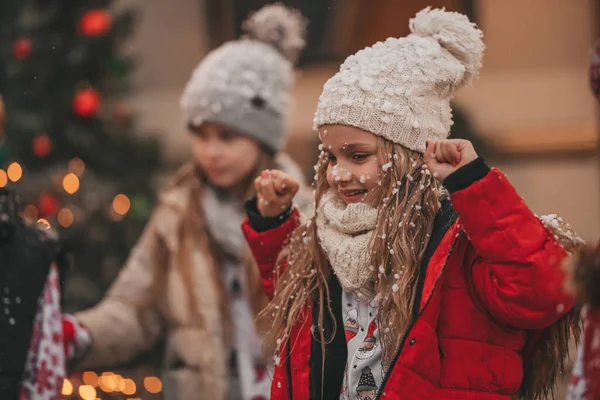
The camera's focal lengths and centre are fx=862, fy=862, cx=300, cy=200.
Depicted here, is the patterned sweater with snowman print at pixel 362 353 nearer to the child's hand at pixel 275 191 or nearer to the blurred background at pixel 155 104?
the child's hand at pixel 275 191

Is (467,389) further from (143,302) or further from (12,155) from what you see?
(12,155)

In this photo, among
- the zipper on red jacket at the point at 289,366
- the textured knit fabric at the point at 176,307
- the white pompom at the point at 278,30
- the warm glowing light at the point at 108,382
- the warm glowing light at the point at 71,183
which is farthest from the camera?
the warm glowing light at the point at 71,183

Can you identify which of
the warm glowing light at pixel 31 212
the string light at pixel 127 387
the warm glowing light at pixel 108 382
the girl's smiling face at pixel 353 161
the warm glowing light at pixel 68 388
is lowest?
the string light at pixel 127 387

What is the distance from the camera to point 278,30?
2.98m

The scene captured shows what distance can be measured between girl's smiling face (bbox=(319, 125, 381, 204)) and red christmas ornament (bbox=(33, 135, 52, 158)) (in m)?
2.57

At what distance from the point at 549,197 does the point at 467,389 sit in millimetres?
3203

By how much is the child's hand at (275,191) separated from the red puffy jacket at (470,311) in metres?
0.25

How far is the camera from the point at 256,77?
2.92 m

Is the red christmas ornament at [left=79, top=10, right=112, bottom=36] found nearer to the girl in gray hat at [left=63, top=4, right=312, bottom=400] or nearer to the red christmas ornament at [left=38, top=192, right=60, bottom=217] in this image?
the red christmas ornament at [left=38, top=192, right=60, bottom=217]

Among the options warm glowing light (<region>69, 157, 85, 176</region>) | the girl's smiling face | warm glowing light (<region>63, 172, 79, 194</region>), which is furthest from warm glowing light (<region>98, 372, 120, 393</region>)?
the girl's smiling face

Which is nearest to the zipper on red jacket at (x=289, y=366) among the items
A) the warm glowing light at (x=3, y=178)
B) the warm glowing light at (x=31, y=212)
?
the warm glowing light at (x=3, y=178)

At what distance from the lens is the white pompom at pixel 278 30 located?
296 cm

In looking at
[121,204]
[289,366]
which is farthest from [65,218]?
[289,366]

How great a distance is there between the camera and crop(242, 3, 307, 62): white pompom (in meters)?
2.96
